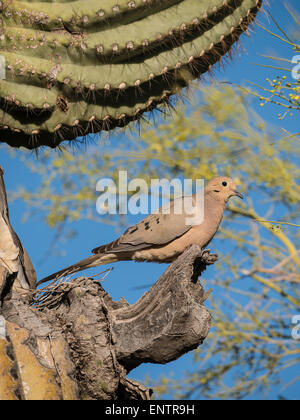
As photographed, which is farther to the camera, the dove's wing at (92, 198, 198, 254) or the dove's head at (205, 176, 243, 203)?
the dove's head at (205, 176, 243, 203)

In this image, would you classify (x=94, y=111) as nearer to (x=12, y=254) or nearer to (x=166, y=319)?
(x=12, y=254)

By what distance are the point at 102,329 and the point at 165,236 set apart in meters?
0.72

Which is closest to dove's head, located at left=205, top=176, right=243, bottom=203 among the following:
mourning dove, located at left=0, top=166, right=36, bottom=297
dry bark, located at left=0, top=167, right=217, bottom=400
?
dry bark, located at left=0, top=167, right=217, bottom=400

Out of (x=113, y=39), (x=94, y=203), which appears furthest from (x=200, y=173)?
(x=113, y=39)

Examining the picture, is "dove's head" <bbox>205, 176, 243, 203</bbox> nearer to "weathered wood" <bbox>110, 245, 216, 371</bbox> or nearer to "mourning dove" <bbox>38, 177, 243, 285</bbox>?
"mourning dove" <bbox>38, 177, 243, 285</bbox>

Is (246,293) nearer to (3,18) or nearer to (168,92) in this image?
(168,92)

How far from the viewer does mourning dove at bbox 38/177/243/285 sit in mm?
2947

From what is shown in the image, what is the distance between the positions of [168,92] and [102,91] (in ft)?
1.03

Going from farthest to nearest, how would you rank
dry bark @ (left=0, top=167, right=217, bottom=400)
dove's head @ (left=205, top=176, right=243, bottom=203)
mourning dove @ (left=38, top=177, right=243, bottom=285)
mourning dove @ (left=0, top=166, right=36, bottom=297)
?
1. dove's head @ (left=205, top=176, right=243, bottom=203)
2. mourning dove @ (left=38, top=177, right=243, bottom=285)
3. mourning dove @ (left=0, top=166, right=36, bottom=297)
4. dry bark @ (left=0, top=167, right=217, bottom=400)

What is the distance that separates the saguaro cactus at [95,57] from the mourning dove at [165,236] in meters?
0.65

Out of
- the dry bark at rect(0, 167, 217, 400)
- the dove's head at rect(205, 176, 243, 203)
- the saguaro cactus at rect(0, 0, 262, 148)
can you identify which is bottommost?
the dry bark at rect(0, 167, 217, 400)

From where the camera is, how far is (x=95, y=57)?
2.32 meters

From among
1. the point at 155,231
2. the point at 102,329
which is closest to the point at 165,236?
the point at 155,231

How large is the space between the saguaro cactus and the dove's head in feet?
2.48
